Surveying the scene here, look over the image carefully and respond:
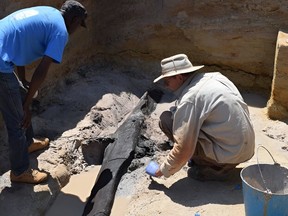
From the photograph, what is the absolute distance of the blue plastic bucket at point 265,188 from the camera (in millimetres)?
3512

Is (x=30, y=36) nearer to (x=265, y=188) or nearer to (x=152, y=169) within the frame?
(x=152, y=169)

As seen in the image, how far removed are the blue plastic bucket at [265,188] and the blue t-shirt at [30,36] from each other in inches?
72.9

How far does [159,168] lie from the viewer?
4461 millimetres

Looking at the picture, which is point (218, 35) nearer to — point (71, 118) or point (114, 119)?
point (114, 119)

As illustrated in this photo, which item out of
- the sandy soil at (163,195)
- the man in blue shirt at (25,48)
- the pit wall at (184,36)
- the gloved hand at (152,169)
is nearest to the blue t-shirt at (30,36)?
the man in blue shirt at (25,48)

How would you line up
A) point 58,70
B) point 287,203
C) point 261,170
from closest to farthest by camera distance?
point 287,203
point 261,170
point 58,70

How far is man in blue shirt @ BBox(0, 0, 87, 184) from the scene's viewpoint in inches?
160

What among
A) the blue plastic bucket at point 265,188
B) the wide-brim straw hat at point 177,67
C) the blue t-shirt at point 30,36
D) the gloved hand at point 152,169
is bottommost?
the gloved hand at point 152,169

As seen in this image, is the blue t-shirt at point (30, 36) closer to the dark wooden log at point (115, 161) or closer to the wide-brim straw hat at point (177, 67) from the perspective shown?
the wide-brim straw hat at point (177, 67)

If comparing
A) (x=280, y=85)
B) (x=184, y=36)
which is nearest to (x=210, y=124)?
(x=280, y=85)

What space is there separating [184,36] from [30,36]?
381 centimetres

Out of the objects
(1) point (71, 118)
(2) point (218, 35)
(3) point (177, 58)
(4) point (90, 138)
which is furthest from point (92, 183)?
(2) point (218, 35)

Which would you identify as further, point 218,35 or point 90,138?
point 218,35

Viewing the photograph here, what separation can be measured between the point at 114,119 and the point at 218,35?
7.09 ft
